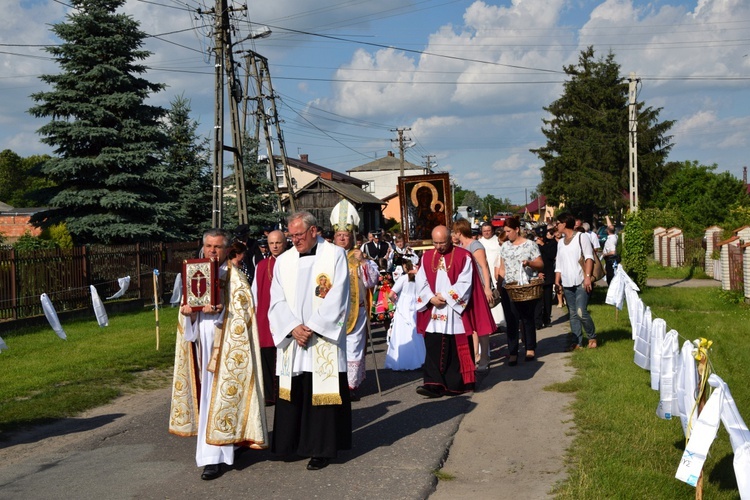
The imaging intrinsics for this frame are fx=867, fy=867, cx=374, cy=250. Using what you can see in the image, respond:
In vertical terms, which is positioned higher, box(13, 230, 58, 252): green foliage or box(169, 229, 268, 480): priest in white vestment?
box(13, 230, 58, 252): green foliage

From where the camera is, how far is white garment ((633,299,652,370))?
30.7 ft

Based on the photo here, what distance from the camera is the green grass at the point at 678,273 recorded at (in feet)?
93.9

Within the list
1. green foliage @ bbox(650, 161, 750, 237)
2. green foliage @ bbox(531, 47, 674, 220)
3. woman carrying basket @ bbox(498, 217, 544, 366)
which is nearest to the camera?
woman carrying basket @ bbox(498, 217, 544, 366)

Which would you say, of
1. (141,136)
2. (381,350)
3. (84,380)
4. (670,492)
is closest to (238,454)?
(670,492)

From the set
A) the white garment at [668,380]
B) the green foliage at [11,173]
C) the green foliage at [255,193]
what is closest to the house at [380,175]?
the green foliage at [11,173]

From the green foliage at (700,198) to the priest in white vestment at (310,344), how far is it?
22.3 meters

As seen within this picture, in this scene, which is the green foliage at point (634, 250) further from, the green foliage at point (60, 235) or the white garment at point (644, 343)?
the green foliage at point (60, 235)

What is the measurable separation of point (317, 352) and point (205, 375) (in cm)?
87

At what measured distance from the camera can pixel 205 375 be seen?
663 centimetres

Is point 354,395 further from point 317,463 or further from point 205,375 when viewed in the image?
point 205,375

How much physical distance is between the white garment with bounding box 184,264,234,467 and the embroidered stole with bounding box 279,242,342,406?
53cm

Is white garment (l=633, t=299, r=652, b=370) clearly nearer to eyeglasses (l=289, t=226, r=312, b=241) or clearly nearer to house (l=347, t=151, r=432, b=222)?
eyeglasses (l=289, t=226, r=312, b=241)

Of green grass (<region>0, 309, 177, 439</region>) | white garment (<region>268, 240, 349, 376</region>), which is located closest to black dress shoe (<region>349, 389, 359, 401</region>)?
white garment (<region>268, 240, 349, 376</region>)

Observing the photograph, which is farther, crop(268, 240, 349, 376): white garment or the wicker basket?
the wicker basket
